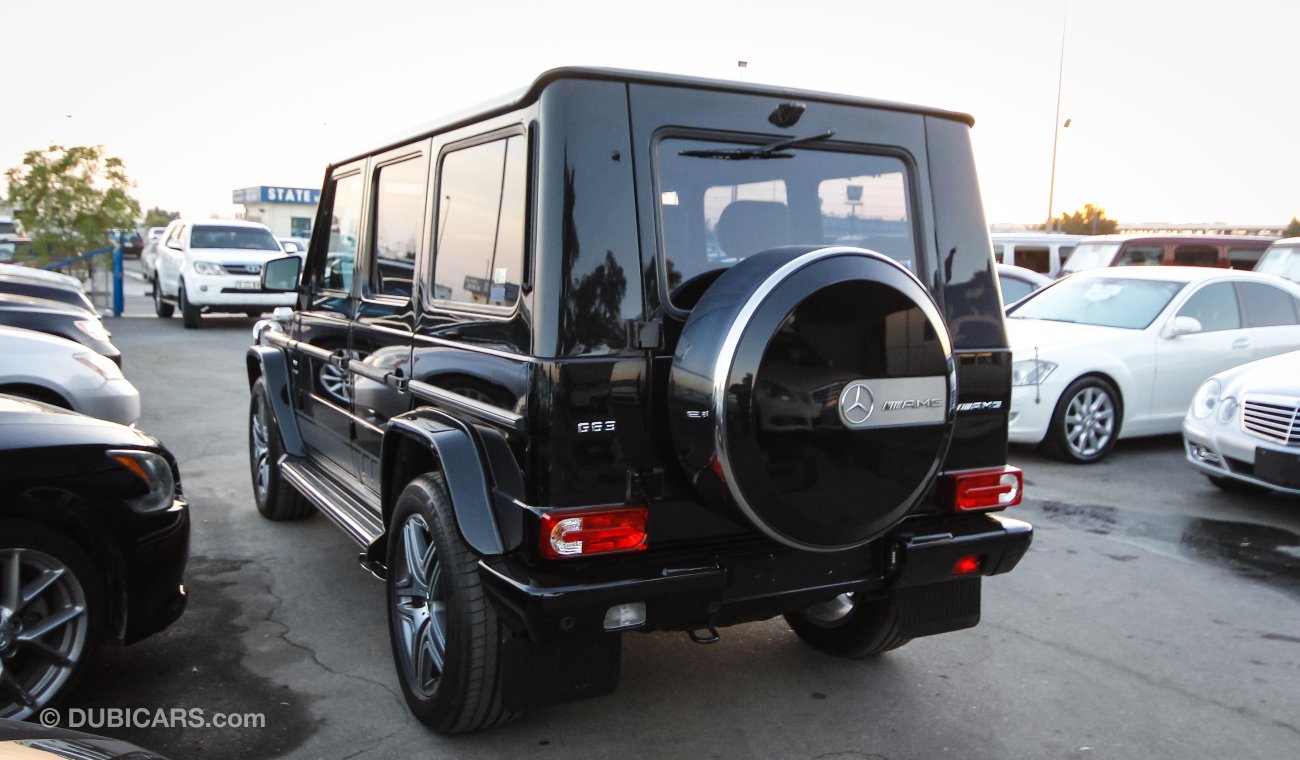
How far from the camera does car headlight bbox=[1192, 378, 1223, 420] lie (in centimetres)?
708

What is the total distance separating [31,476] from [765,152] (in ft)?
8.80

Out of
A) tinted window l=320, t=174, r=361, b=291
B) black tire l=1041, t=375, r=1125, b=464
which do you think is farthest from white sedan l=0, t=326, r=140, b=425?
black tire l=1041, t=375, r=1125, b=464

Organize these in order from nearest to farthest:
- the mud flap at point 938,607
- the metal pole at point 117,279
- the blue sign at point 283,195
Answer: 1. the mud flap at point 938,607
2. the metal pole at point 117,279
3. the blue sign at point 283,195

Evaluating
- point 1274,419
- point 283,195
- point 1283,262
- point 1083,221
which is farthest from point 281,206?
point 1274,419

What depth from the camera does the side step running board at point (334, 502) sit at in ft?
13.7

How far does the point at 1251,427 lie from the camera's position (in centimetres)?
666

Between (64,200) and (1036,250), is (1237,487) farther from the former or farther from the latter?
(64,200)

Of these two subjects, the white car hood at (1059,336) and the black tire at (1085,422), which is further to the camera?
the white car hood at (1059,336)

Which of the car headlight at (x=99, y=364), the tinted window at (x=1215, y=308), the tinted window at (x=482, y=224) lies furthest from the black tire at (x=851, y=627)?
the tinted window at (x=1215, y=308)

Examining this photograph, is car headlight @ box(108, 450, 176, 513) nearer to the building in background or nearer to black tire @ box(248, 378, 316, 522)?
black tire @ box(248, 378, 316, 522)

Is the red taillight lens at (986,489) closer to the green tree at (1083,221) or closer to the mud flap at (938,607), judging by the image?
the mud flap at (938,607)

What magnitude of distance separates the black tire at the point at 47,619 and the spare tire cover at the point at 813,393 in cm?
216

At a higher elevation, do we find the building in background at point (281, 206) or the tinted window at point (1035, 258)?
the building in background at point (281, 206)

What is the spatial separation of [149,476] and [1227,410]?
253 inches
